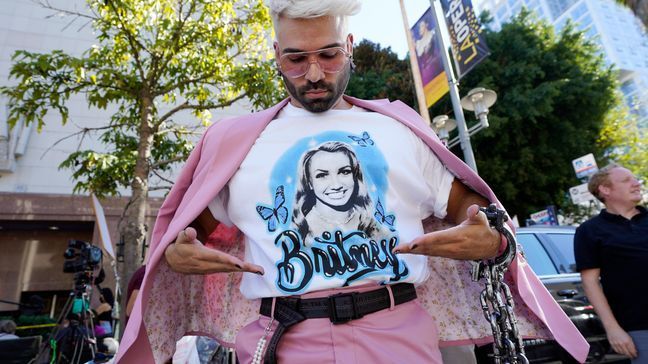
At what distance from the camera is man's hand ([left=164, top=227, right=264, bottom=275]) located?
3.81 feet

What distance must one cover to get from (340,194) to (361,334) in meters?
0.43

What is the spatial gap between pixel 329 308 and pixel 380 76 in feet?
46.9

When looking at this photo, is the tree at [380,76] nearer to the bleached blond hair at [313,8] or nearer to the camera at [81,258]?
the camera at [81,258]

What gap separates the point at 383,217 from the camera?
1.38 metres

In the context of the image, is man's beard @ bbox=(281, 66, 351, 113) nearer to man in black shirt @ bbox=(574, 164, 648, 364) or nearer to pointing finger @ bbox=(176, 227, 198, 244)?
pointing finger @ bbox=(176, 227, 198, 244)

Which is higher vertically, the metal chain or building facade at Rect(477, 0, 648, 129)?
building facade at Rect(477, 0, 648, 129)

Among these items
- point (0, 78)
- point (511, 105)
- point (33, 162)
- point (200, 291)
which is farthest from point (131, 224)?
point (511, 105)

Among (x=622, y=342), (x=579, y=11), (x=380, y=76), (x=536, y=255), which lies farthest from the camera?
(x=579, y=11)

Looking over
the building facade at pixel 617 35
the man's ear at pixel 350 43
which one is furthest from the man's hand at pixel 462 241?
the building facade at pixel 617 35

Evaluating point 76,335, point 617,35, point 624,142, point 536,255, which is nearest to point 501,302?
point 536,255

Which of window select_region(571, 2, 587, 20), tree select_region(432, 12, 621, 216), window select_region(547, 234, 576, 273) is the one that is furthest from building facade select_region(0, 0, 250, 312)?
window select_region(571, 2, 587, 20)

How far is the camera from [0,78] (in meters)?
13.3

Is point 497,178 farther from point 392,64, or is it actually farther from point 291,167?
point 291,167

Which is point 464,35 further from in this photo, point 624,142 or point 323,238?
point 624,142
